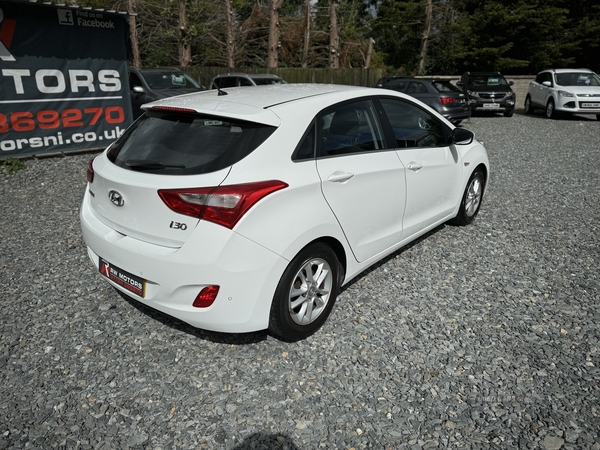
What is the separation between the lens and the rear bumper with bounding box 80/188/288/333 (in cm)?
A: 254

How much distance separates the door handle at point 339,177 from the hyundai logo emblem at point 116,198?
4.23 ft

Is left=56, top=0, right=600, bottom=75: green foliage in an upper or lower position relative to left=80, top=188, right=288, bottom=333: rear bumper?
upper

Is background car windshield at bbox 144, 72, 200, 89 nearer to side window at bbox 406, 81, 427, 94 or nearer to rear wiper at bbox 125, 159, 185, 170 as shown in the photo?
side window at bbox 406, 81, 427, 94

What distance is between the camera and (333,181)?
3047 millimetres

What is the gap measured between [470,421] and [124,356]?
83.3 inches

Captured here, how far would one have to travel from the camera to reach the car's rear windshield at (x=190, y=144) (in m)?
2.69

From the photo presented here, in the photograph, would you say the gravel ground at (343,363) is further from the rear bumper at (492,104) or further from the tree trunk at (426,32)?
the tree trunk at (426,32)

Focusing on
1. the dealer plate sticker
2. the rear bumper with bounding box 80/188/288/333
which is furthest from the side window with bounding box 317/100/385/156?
the dealer plate sticker

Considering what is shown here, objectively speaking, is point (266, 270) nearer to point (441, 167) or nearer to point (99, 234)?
point (99, 234)

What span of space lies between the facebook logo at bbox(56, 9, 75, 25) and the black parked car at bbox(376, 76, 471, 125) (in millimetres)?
9338

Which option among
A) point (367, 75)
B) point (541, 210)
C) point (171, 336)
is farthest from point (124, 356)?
point (367, 75)

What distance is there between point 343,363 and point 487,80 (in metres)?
18.2

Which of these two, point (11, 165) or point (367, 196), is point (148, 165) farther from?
point (11, 165)

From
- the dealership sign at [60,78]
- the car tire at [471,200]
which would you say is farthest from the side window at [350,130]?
the dealership sign at [60,78]
